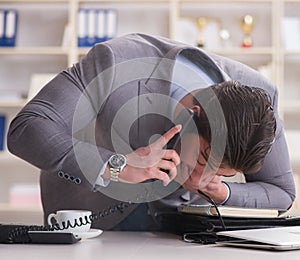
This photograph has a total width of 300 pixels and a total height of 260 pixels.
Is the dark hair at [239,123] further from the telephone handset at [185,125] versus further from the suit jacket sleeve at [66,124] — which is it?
the suit jacket sleeve at [66,124]

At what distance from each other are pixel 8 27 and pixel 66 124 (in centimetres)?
314

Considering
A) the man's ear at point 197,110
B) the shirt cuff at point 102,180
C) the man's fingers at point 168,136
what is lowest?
the shirt cuff at point 102,180

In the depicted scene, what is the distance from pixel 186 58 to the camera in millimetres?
1812

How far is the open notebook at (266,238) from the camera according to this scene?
1.38 m

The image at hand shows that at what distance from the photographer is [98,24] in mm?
4598

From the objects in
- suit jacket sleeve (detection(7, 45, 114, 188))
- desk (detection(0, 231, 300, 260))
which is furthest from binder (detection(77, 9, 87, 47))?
desk (detection(0, 231, 300, 260))

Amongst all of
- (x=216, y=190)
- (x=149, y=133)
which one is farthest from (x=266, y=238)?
(x=149, y=133)

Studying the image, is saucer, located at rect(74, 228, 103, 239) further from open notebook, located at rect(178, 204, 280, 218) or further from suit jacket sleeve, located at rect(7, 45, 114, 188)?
open notebook, located at rect(178, 204, 280, 218)

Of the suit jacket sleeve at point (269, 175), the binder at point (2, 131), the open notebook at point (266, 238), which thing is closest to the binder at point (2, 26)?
the binder at point (2, 131)

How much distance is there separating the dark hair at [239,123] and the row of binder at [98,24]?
3046 millimetres

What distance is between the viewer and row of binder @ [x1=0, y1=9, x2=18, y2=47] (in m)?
4.66

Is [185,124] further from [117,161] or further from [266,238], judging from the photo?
[266,238]

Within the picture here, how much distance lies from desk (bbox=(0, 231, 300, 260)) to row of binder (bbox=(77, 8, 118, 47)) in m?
3.14

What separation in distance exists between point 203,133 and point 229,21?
10.7ft
